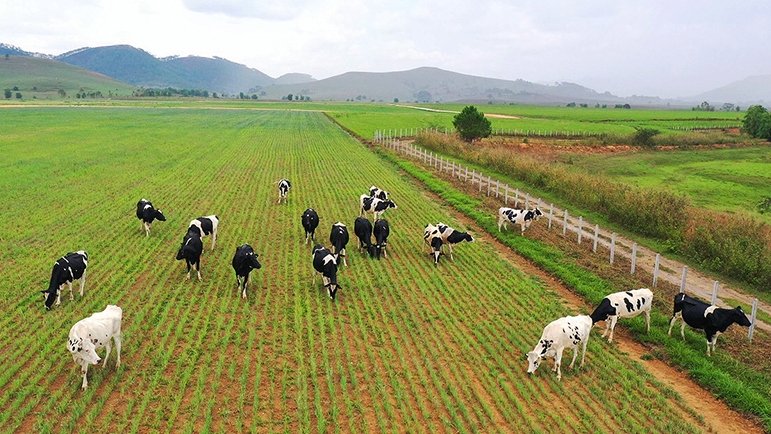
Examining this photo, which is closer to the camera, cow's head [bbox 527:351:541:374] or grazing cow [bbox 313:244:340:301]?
cow's head [bbox 527:351:541:374]

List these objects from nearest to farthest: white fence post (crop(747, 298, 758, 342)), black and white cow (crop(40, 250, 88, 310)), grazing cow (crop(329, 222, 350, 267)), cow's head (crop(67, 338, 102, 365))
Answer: cow's head (crop(67, 338, 102, 365)) → white fence post (crop(747, 298, 758, 342)) → black and white cow (crop(40, 250, 88, 310)) → grazing cow (crop(329, 222, 350, 267))

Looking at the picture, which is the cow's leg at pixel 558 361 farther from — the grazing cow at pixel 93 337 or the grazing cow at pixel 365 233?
the grazing cow at pixel 93 337

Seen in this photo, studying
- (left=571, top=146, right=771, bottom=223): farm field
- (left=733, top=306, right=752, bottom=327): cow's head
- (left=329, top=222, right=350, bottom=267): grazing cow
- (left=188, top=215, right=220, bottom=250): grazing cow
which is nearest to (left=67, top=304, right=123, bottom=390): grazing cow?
(left=188, top=215, right=220, bottom=250): grazing cow

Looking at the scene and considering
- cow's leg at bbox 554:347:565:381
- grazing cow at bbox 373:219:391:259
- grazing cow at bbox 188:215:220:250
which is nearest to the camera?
cow's leg at bbox 554:347:565:381

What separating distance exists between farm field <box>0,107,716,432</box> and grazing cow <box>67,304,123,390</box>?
1.65 ft

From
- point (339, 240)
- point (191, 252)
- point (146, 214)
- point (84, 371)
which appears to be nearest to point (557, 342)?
point (339, 240)

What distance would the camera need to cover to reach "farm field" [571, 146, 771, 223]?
36594mm

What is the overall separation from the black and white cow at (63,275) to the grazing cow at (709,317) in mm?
16350

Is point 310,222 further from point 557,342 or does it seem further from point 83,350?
point 557,342

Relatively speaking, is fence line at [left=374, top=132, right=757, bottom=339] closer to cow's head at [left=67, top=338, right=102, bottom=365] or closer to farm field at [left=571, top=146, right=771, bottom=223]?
farm field at [left=571, top=146, right=771, bottom=223]

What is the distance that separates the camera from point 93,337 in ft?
39.2

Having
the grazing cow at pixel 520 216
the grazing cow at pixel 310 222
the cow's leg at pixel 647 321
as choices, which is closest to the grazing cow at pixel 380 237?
the grazing cow at pixel 310 222

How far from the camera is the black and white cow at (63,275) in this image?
1544 centimetres

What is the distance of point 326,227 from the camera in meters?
25.0
